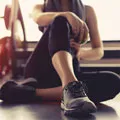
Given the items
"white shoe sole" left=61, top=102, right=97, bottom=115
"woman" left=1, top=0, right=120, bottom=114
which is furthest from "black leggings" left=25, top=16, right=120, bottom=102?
"white shoe sole" left=61, top=102, right=97, bottom=115

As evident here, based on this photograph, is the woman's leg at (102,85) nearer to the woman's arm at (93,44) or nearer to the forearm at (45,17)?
the woman's arm at (93,44)

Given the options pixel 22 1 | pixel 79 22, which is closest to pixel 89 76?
pixel 79 22

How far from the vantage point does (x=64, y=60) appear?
1.22 meters

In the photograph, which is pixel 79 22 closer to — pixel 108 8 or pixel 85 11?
pixel 85 11

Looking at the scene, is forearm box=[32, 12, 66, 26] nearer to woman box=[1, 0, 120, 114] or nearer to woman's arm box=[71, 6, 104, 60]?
woman box=[1, 0, 120, 114]

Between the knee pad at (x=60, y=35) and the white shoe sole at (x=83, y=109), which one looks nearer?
the white shoe sole at (x=83, y=109)

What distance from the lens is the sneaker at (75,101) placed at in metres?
1.13

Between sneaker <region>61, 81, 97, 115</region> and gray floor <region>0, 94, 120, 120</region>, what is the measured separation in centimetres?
3

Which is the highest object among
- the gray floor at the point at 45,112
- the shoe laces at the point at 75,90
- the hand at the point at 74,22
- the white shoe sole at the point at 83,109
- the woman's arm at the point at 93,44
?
the hand at the point at 74,22

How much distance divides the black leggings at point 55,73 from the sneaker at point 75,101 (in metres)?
0.17

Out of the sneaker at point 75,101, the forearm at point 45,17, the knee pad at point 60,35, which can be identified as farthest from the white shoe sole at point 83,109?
the forearm at point 45,17

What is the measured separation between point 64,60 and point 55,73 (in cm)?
25

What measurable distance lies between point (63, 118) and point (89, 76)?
0.36 meters

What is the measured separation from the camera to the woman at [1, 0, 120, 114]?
3.92ft
